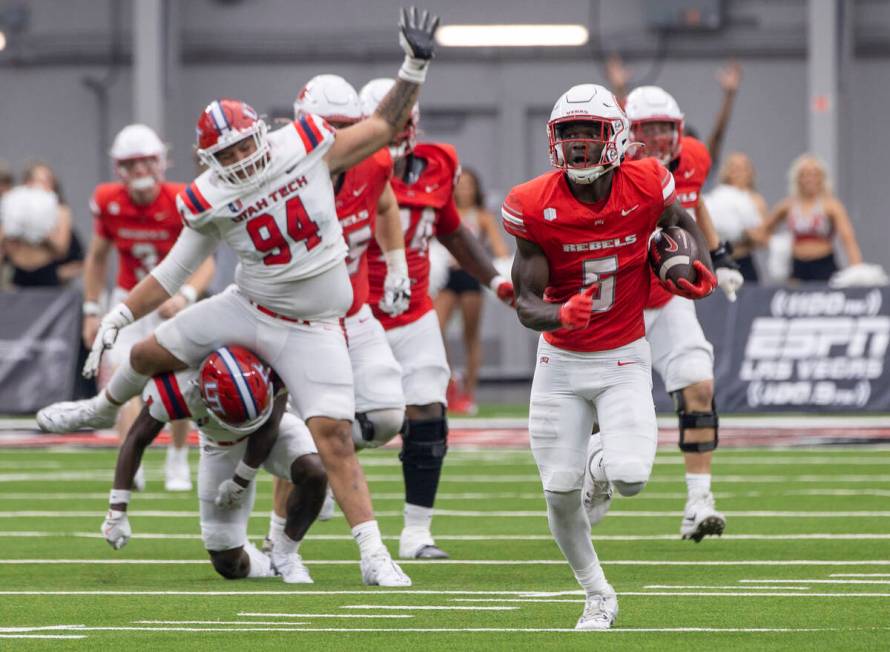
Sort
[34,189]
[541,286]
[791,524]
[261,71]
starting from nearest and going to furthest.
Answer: [541,286]
[791,524]
[34,189]
[261,71]

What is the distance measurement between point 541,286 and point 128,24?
15491 millimetres

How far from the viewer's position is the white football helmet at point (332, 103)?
8648mm

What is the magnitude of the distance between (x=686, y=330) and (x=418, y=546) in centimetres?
161

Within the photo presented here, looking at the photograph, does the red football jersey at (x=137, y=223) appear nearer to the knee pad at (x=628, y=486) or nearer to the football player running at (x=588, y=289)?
the football player running at (x=588, y=289)

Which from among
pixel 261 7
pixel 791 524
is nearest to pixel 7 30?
pixel 261 7

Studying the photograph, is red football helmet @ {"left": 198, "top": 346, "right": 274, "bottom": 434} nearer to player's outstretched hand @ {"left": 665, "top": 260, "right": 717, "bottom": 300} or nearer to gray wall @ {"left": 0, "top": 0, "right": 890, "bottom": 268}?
player's outstretched hand @ {"left": 665, "top": 260, "right": 717, "bottom": 300}

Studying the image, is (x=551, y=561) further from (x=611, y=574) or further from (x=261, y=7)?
(x=261, y=7)

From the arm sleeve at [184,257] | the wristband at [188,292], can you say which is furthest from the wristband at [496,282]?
the wristband at [188,292]

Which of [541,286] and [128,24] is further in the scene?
[128,24]

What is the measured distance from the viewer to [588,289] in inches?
261

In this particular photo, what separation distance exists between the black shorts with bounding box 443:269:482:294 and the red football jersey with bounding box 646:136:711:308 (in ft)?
22.6

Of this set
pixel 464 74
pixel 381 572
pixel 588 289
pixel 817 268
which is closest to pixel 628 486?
pixel 588 289

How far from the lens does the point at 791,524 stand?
962cm

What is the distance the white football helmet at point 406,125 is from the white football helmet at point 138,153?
2.30 m
